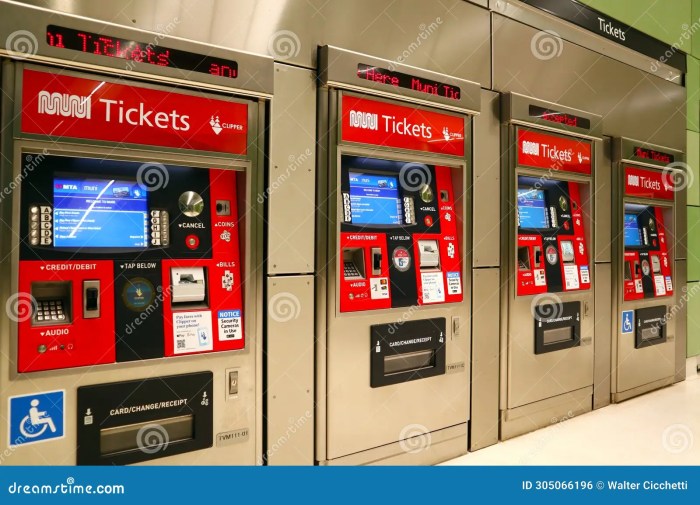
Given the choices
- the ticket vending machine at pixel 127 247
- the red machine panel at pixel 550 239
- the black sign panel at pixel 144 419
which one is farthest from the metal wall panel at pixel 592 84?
the black sign panel at pixel 144 419

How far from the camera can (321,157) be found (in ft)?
8.68

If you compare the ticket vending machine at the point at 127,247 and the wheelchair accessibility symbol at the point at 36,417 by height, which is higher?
the ticket vending machine at the point at 127,247

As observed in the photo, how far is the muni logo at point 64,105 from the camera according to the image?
1.96 m

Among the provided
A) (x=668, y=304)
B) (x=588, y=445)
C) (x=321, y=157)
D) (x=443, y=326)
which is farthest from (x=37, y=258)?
(x=668, y=304)

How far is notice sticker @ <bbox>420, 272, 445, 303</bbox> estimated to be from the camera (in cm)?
301

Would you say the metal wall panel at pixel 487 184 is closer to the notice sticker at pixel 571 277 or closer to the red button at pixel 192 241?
the notice sticker at pixel 571 277

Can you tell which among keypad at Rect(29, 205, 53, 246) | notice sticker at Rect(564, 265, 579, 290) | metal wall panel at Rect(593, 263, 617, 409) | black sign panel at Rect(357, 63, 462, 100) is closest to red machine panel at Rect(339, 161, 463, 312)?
black sign panel at Rect(357, 63, 462, 100)

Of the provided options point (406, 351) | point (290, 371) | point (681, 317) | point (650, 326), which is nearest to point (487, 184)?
point (406, 351)

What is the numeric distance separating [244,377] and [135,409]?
485 mm

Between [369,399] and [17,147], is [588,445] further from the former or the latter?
[17,147]

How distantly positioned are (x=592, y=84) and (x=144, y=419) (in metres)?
3.99

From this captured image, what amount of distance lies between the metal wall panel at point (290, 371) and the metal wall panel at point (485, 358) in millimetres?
1188

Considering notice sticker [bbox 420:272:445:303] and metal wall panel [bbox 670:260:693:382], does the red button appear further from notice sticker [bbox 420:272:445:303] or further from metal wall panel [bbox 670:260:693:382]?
metal wall panel [bbox 670:260:693:382]

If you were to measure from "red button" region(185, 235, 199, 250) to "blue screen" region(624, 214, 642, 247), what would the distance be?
3907 millimetres
